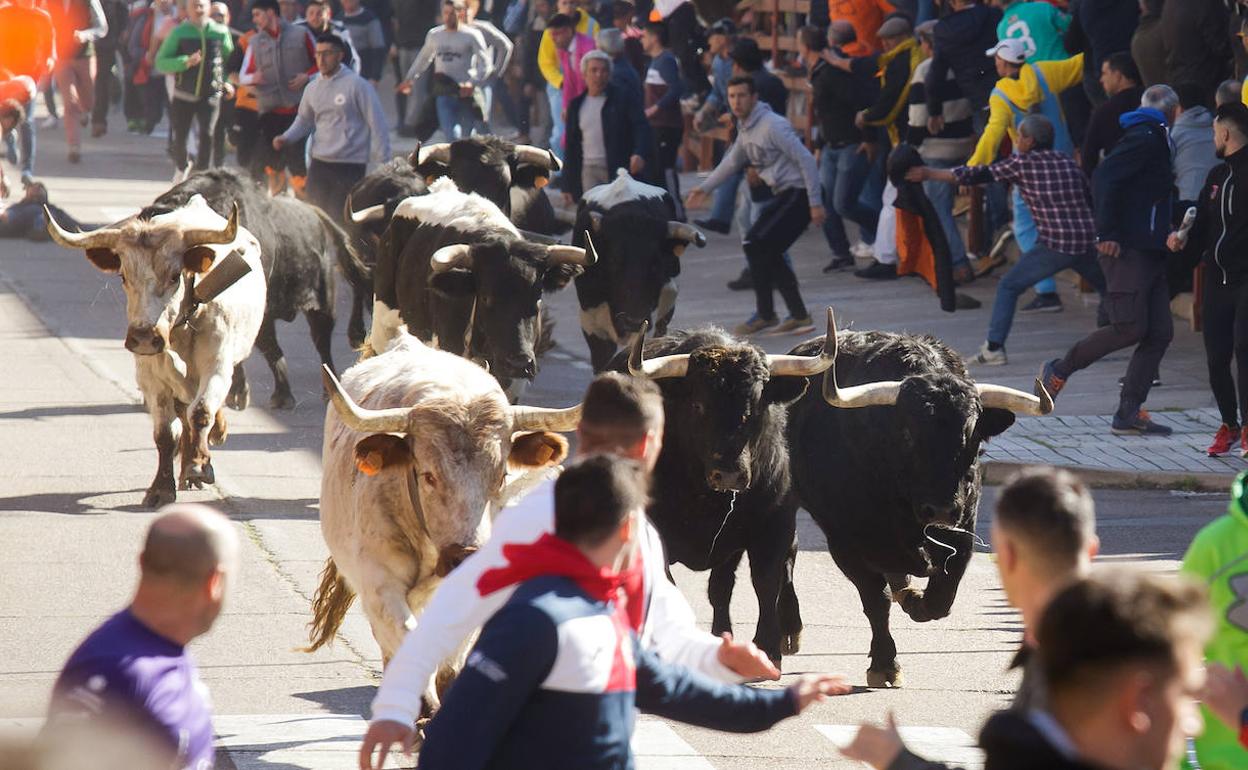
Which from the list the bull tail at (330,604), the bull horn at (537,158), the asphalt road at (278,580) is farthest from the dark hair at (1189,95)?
the bull tail at (330,604)

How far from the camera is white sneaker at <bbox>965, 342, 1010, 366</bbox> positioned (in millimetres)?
15016

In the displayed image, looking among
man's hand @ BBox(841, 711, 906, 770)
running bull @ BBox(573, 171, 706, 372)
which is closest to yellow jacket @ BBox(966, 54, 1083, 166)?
running bull @ BBox(573, 171, 706, 372)

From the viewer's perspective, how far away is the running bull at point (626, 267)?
13.6 metres

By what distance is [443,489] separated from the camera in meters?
6.75

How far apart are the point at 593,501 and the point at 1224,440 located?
891 cm

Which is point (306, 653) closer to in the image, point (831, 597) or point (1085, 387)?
point (831, 597)

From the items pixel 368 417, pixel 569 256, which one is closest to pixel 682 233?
pixel 569 256

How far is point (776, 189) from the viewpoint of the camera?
1673cm

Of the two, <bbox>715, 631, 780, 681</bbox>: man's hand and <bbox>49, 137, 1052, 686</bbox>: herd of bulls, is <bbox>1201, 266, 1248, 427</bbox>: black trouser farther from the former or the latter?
<bbox>715, 631, 780, 681</bbox>: man's hand

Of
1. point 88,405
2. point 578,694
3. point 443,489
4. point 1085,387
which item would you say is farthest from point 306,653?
point 1085,387

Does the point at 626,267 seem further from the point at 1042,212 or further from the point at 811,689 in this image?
the point at 811,689

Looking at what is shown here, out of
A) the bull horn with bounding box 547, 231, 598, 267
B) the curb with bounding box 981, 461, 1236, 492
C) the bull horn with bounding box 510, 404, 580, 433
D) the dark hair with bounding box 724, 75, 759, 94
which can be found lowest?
the curb with bounding box 981, 461, 1236, 492

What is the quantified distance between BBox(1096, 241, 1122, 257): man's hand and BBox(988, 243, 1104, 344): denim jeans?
1395 mm

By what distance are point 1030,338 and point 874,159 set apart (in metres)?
3.52
